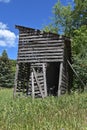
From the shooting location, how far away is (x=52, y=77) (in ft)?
89.4

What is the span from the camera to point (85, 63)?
27922 mm

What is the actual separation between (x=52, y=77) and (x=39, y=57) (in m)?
3.76

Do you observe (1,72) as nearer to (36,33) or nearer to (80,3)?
(80,3)

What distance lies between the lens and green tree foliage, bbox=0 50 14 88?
53.0 m

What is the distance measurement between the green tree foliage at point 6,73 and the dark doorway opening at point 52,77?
25775 millimetres

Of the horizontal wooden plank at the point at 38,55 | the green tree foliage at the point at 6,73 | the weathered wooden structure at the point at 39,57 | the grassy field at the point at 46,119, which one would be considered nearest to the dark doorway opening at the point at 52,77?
the weathered wooden structure at the point at 39,57

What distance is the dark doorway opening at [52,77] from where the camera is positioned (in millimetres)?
26312

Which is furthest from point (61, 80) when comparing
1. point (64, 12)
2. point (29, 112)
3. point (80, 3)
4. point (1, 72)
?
point (1, 72)

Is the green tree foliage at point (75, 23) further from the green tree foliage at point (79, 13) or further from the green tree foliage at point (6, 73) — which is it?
the green tree foliage at point (6, 73)

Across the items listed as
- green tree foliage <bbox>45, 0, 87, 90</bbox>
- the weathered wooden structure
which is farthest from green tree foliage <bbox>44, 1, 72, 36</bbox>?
the weathered wooden structure

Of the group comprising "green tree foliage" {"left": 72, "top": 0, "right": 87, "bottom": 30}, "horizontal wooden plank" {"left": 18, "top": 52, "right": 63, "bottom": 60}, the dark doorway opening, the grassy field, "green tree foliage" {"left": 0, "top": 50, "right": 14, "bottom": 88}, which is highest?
"green tree foliage" {"left": 72, "top": 0, "right": 87, "bottom": 30}

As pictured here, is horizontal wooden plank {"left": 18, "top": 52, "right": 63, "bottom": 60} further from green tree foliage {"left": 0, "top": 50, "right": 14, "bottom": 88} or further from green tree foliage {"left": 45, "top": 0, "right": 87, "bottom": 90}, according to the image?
green tree foliage {"left": 0, "top": 50, "right": 14, "bottom": 88}

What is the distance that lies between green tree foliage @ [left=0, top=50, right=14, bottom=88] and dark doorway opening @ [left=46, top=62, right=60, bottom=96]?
1015 inches

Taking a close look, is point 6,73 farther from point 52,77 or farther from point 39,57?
point 39,57
